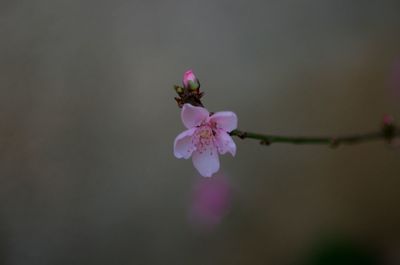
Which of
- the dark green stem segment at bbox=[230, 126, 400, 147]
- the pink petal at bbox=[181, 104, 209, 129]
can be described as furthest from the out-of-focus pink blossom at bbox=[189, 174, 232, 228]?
the pink petal at bbox=[181, 104, 209, 129]

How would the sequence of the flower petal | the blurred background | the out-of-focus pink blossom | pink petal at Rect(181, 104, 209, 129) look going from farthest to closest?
1. the out-of-focus pink blossom
2. the blurred background
3. the flower petal
4. pink petal at Rect(181, 104, 209, 129)

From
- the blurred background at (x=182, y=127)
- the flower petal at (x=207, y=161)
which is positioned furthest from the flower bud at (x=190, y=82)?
the blurred background at (x=182, y=127)

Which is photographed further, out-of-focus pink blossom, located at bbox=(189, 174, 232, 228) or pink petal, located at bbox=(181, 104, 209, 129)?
out-of-focus pink blossom, located at bbox=(189, 174, 232, 228)

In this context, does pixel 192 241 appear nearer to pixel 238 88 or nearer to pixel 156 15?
pixel 238 88

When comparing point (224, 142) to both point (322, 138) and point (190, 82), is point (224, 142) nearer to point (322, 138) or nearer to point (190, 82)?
point (190, 82)

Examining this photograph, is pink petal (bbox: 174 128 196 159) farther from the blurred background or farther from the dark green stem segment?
the blurred background

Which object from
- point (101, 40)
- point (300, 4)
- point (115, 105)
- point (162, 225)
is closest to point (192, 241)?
point (162, 225)

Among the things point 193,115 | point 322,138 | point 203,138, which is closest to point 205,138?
point 203,138
